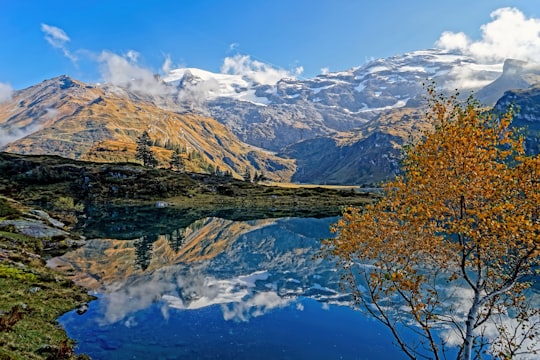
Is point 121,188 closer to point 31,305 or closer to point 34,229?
point 34,229

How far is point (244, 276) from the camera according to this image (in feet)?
179

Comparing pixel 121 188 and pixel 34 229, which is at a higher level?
pixel 121 188

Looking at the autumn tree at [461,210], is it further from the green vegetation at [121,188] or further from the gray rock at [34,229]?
the green vegetation at [121,188]

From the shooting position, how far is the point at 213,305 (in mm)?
39719

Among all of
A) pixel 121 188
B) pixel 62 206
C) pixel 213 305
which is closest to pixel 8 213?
pixel 213 305

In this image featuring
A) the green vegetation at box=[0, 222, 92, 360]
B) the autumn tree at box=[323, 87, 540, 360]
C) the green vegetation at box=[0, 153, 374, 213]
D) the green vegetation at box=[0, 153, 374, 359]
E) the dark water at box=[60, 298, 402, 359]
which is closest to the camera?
the autumn tree at box=[323, 87, 540, 360]

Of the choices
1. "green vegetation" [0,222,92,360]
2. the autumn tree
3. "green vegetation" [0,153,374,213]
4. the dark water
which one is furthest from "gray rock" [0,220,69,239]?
"green vegetation" [0,153,374,213]

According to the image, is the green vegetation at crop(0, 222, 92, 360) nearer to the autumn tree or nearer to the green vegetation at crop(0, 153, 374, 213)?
the autumn tree

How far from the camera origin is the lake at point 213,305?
28812 mm

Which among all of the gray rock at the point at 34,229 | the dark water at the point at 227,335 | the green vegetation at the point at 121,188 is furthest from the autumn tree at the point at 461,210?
the green vegetation at the point at 121,188

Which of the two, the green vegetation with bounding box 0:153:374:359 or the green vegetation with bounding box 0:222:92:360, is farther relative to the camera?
the green vegetation with bounding box 0:153:374:359

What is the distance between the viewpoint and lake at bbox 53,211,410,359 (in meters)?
28.8

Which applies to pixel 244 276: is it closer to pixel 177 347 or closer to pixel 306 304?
pixel 306 304

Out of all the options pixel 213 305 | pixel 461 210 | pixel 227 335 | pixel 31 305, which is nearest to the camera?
pixel 461 210
